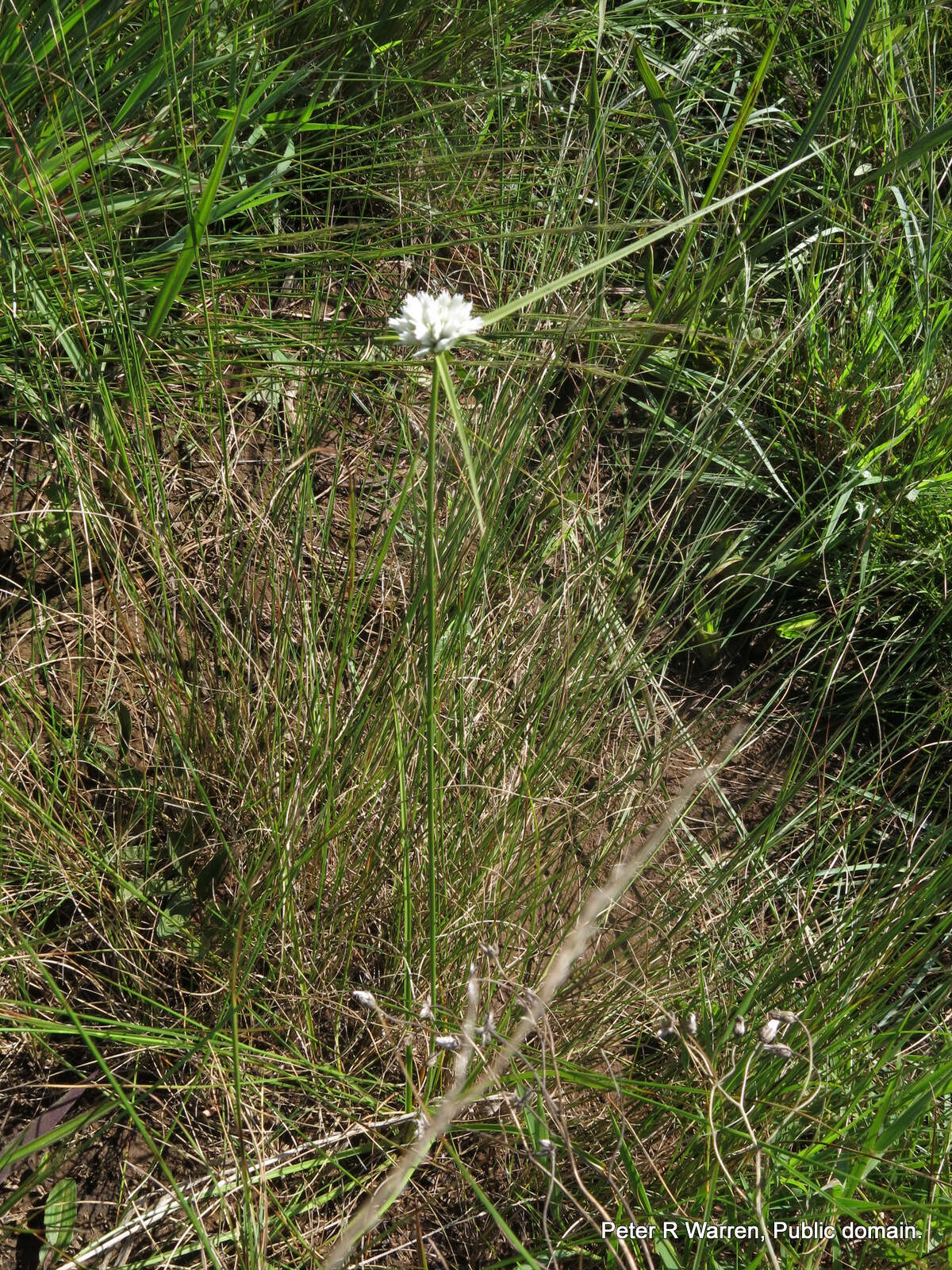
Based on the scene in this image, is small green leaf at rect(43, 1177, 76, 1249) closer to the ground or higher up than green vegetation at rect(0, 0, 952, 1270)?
closer to the ground

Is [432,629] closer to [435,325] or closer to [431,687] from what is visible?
[431,687]

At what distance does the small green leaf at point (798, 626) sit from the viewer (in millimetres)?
1685

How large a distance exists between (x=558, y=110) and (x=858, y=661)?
3.31 feet

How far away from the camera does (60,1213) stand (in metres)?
1.08

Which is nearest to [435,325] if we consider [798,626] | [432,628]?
[432,628]

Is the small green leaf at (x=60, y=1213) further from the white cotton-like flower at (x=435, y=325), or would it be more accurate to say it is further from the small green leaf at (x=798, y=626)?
the small green leaf at (x=798, y=626)

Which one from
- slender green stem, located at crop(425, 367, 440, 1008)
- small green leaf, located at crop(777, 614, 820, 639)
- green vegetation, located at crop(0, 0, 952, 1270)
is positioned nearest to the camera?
slender green stem, located at crop(425, 367, 440, 1008)

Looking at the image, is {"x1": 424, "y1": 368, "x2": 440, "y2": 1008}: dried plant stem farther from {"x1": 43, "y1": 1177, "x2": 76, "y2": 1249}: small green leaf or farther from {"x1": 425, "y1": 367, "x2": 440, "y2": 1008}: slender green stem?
{"x1": 43, "y1": 1177, "x2": 76, "y2": 1249}: small green leaf

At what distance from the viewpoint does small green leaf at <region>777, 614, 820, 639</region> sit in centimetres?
168

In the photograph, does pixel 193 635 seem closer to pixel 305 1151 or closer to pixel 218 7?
pixel 305 1151

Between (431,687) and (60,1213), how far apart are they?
2.50 ft

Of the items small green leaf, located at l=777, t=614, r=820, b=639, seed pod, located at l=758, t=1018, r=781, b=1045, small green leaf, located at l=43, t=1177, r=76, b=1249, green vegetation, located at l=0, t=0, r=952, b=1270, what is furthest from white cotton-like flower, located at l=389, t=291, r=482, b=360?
small green leaf, located at l=777, t=614, r=820, b=639

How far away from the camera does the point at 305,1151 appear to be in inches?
42.5

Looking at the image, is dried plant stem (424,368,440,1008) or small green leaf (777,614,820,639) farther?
small green leaf (777,614,820,639)
